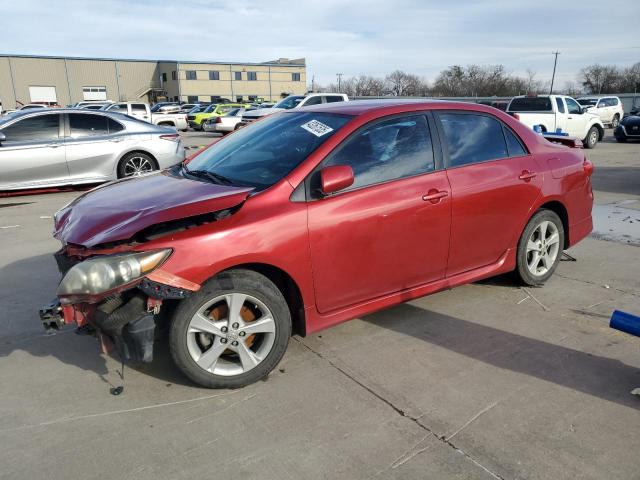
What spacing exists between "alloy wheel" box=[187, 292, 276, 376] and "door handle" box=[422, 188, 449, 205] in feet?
4.59

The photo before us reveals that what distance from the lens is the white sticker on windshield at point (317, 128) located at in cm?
362

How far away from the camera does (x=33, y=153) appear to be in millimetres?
8867

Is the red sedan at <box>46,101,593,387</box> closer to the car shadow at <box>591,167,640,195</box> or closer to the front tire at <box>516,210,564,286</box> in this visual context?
the front tire at <box>516,210,564,286</box>

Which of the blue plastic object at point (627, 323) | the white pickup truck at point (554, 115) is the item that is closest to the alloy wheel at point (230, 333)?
the blue plastic object at point (627, 323)

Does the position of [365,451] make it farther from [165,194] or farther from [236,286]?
[165,194]

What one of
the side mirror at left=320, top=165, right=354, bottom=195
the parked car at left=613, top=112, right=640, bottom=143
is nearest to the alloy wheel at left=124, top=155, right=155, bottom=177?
the side mirror at left=320, top=165, right=354, bottom=195

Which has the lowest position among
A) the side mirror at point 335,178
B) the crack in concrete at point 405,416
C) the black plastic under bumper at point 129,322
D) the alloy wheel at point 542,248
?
the crack in concrete at point 405,416

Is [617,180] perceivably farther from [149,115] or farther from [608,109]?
[608,109]

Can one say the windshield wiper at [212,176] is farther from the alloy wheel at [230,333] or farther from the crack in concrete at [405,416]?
the crack in concrete at [405,416]

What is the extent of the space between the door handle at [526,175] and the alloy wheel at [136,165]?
23.8 feet

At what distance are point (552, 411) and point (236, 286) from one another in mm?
1885

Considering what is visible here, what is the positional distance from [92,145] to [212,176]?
6503mm

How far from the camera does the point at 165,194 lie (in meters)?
3.41

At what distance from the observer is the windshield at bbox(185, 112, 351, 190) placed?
349 centimetres
